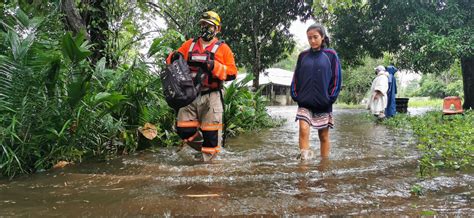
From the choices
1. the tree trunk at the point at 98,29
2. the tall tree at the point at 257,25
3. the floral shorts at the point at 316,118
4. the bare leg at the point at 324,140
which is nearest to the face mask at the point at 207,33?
the floral shorts at the point at 316,118

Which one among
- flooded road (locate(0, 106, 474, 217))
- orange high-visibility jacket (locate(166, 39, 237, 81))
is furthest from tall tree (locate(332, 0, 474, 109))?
orange high-visibility jacket (locate(166, 39, 237, 81))

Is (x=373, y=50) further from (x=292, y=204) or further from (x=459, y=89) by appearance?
(x=459, y=89)

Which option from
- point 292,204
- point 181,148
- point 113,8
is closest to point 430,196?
point 292,204

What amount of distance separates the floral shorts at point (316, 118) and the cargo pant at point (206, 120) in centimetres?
96

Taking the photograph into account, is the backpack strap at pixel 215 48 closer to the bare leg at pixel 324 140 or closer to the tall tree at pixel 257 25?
the bare leg at pixel 324 140

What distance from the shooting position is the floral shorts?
441 centimetres

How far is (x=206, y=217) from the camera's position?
7.87 ft

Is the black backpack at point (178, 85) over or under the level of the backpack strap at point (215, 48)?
under

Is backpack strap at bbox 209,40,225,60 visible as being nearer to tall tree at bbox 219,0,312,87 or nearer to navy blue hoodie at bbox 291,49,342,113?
navy blue hoodie at bbox 291,49,342,113

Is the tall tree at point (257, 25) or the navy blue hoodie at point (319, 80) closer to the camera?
the navy blue hoodie at point (319, 80)

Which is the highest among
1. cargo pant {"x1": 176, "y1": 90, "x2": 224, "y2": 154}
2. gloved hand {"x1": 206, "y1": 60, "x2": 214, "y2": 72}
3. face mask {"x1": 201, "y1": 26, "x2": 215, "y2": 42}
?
face mask {"x1": 201, "y1": 26, "x2": 215, "y2": 42}

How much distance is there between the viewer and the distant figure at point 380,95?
10258 mm

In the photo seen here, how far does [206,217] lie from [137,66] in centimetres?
319

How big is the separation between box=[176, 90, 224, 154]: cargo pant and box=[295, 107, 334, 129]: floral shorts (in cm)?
96
